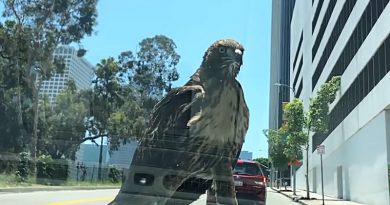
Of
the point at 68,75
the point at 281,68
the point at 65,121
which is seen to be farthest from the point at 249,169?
the point at 281,68

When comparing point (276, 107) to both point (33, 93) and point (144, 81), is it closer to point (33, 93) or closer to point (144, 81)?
point (144, 81)

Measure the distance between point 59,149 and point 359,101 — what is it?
25776 millimetres

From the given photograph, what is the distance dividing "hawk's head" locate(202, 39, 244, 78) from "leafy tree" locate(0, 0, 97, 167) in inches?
1410

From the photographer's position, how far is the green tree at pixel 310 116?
3097cm

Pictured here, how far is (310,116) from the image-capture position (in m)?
31.4

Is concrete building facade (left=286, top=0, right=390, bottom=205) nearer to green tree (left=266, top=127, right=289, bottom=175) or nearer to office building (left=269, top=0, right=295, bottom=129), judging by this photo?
green tree (left=266, top=127, right=289, bottom=175)

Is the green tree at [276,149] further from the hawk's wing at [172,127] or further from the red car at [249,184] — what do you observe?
the hawk's wing at [172,127]

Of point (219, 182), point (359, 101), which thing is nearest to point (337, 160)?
point (359, 101)

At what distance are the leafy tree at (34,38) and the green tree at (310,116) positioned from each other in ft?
55.7

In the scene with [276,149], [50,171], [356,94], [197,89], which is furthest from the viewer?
[276,149]

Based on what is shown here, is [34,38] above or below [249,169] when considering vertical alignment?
above

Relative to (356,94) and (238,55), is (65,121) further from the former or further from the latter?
(238,55)

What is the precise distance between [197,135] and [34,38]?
38.8 meters

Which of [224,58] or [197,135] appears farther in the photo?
[224,58]
